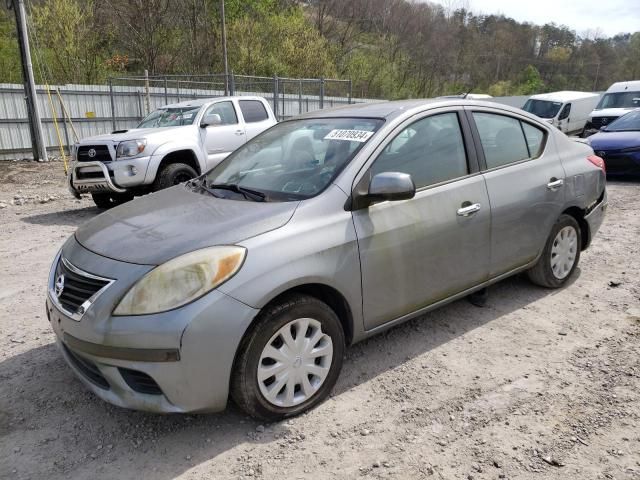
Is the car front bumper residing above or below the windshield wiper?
below

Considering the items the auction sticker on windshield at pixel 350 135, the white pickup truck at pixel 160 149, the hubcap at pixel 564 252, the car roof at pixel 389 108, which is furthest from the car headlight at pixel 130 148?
the hubcap at pixel 564 252

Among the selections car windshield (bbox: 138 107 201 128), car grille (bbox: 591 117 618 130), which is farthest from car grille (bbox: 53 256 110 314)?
car grille (bbox: 591 117 618 130)

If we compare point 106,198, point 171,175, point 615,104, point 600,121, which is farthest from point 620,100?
point 106,198

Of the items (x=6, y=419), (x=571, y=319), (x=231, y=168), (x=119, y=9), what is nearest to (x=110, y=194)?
(x=231, y=168)

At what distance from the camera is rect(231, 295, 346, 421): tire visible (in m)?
2.55

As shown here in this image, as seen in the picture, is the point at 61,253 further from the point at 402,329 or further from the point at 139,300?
the point at 402,329

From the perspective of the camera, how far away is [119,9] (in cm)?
2497

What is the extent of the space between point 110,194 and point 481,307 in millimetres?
6282

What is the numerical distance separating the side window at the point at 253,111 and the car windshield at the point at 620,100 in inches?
531

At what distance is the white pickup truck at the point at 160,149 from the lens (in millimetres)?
7672

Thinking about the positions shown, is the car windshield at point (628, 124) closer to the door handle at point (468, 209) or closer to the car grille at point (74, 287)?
the door handle at point (468, 209)

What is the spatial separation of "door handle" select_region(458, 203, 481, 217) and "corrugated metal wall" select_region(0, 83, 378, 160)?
12.9 metres

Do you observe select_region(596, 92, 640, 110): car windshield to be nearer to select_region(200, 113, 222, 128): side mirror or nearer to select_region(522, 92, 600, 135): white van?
select_region(522, 92, 600, 135): white van

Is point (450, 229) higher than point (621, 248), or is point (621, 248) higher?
point (450, 229)
